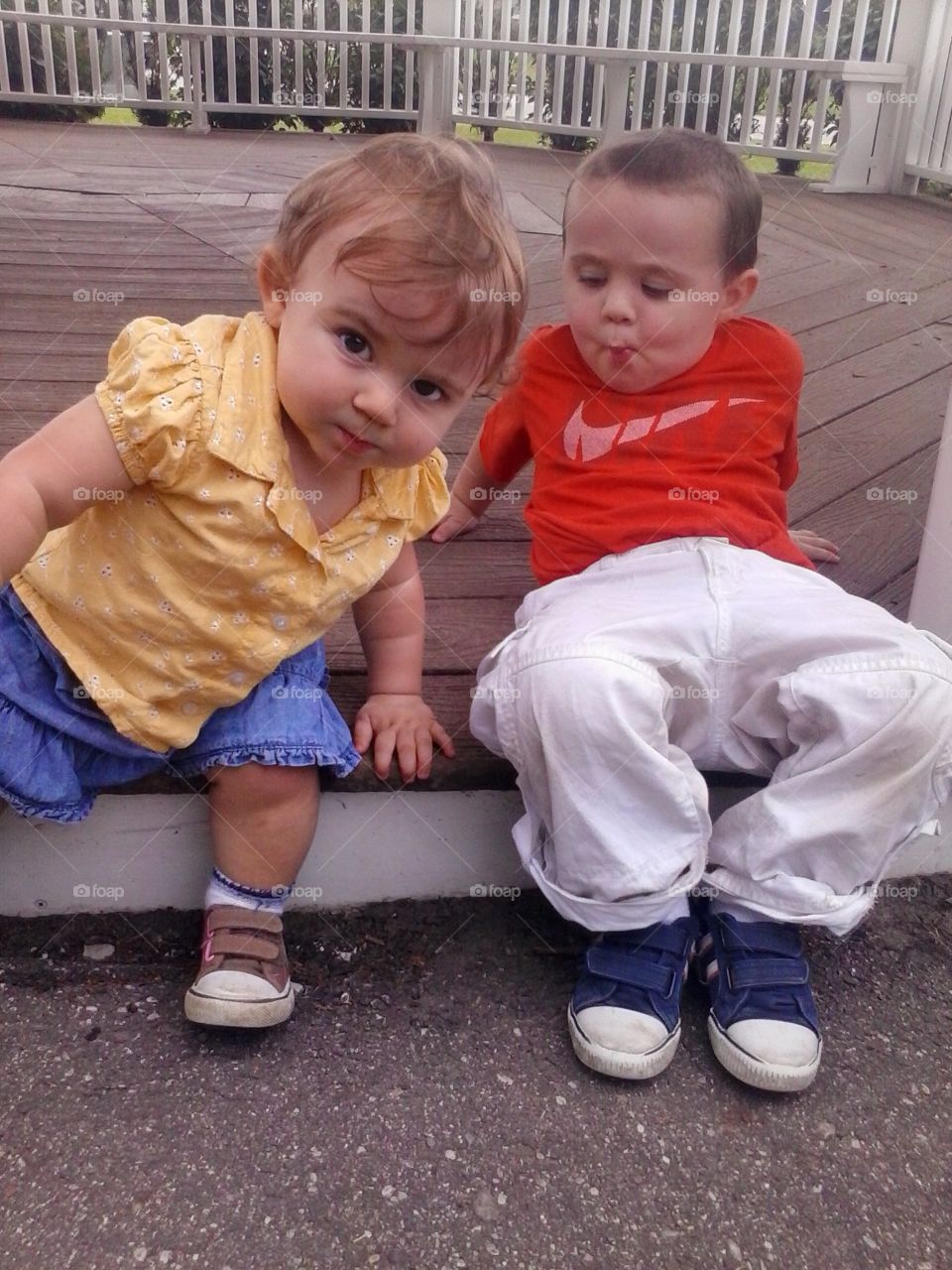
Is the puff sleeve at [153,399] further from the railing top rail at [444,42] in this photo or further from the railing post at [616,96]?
the railing post at [616,96]

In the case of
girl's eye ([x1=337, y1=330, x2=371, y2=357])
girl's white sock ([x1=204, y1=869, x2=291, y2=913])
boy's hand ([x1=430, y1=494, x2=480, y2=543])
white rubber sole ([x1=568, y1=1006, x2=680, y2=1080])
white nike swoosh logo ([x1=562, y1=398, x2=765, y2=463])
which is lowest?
white rubber sole ([x1=568, y1=1006, x2=680, y2=1080])

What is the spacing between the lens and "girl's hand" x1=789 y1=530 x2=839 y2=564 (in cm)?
151

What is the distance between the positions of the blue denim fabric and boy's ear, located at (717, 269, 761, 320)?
56 cm

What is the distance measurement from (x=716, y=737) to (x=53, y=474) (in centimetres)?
65

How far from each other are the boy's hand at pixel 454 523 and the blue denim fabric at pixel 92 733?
1.46ft

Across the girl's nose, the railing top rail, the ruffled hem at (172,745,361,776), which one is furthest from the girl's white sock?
the railing top rail

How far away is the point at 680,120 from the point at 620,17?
61 cm

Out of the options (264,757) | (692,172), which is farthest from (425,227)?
(264,757)

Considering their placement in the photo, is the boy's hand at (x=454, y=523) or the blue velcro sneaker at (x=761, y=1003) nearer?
the blue velcro sneaker at (x=761, y=1003)

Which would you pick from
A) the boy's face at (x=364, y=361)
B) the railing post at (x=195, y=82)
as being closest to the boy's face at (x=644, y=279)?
the boy's face at (x=364, y=361)

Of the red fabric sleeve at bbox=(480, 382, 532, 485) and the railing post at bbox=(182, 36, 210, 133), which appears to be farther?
the railing post at bbox=(182, 36, 210, 133)

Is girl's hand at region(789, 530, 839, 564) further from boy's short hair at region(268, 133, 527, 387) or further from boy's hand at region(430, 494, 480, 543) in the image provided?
boy's short hair at region(268, 133, 527, 387)

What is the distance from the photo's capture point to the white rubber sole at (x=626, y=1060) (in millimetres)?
1006

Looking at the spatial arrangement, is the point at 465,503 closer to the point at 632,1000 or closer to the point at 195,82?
the point at 632,1000
